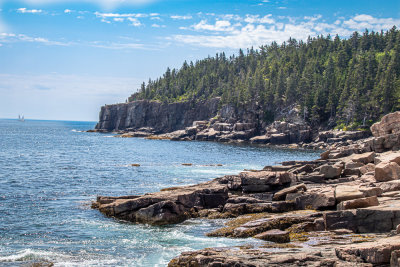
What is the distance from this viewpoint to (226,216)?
2895 cm

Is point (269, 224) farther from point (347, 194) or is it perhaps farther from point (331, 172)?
point (331, 172)

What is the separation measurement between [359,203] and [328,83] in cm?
12350

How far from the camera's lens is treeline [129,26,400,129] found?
381 ft

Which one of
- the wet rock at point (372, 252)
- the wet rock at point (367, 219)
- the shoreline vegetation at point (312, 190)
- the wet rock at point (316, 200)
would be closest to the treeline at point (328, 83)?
the shoreline vegetation at point (312, 190)

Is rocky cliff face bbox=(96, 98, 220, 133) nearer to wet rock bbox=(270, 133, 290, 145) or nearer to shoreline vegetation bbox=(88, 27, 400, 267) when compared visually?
shoreline vegetation bbox=(88, 27, 400, 267)

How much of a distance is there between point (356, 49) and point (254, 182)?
161m

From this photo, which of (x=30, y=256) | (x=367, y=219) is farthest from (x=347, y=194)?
(x=30, y=256)

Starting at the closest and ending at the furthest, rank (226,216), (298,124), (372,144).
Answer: (226,216) → (372,144) → (298,124)

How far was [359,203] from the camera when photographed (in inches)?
915

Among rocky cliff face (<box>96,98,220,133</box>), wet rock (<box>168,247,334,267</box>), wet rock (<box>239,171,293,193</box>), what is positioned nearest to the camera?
wet rock (<box>168,247,334,267</box>)

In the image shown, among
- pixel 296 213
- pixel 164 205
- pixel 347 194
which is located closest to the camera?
pixel 347 194

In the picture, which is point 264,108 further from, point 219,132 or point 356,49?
point 356,49

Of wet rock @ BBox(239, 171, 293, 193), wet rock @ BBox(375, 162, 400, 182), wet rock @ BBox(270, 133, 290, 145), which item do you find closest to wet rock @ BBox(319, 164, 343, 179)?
wet rock @ BBox(239, 171, 293, 193)

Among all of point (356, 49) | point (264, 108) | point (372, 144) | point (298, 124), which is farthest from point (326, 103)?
point (372, 144)
